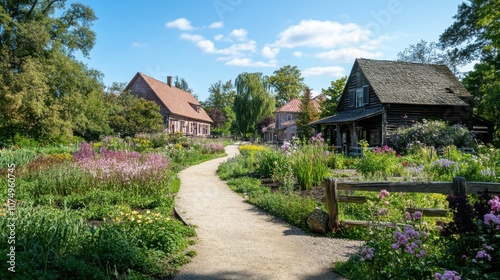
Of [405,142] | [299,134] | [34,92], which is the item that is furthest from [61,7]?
[405,142]

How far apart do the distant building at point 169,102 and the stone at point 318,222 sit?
30.3m

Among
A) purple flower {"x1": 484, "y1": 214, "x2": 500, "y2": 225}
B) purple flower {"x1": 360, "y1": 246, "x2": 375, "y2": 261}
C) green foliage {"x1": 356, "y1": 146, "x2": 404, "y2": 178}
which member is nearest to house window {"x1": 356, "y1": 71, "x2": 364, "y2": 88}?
green foliage {"x1": 356, "y1": 146, "x2": 404, "y2": 178}

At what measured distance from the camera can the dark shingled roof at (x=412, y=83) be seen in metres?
25.1

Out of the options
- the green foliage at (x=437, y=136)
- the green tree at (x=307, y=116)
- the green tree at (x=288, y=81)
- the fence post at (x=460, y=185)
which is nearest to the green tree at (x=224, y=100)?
the green tree at (x=288, y=81)

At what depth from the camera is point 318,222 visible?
6.41m

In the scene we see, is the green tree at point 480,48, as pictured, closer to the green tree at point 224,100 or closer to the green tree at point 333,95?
the green tree at point 333,95

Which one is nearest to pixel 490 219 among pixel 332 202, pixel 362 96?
pixel 332 202

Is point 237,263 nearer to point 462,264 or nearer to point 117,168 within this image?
point 462,264

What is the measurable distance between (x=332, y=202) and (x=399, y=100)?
68.9ft

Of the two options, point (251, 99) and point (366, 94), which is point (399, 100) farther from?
point (251, 99)

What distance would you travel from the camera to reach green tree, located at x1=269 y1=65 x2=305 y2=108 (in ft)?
236

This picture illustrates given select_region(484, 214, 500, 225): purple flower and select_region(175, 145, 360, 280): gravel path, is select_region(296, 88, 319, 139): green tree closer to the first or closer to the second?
select_region(175, 145, 360, 280): gravel path

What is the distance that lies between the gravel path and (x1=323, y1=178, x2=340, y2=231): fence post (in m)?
0.39

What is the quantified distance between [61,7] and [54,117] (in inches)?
448
